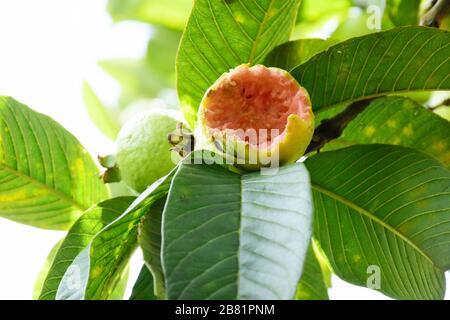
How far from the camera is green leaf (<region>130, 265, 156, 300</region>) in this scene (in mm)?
1072

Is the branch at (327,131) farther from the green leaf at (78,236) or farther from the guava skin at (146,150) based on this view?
the green leaf at (78,236)

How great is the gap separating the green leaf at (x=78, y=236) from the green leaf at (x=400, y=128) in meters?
0.41

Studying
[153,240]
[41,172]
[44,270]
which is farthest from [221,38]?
[44,270]

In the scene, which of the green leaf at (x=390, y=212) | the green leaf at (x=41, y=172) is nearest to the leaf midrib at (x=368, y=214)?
the green leaf at (x=390, y=212)

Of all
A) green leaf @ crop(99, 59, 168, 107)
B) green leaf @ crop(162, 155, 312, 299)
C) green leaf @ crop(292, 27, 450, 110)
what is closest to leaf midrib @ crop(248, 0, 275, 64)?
green leaf @ crop(292, 27, 450, 110)

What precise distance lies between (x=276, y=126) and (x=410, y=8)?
0.58 m

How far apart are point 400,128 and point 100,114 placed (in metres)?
0.85

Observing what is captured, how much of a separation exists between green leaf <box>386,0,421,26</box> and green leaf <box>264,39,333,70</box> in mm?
273

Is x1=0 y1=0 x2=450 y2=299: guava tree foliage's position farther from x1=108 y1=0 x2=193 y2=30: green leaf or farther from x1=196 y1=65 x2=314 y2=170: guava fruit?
x1=108 y1=0 x2=193 y2=30: green leaf

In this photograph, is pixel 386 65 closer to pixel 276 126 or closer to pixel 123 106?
pixel 276 126

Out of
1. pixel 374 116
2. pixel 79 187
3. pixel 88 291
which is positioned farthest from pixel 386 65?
pixel 79 187

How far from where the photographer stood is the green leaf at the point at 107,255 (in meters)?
0.94

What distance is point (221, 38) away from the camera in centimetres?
117

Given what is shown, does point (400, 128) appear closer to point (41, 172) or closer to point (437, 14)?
point (437, 14)
